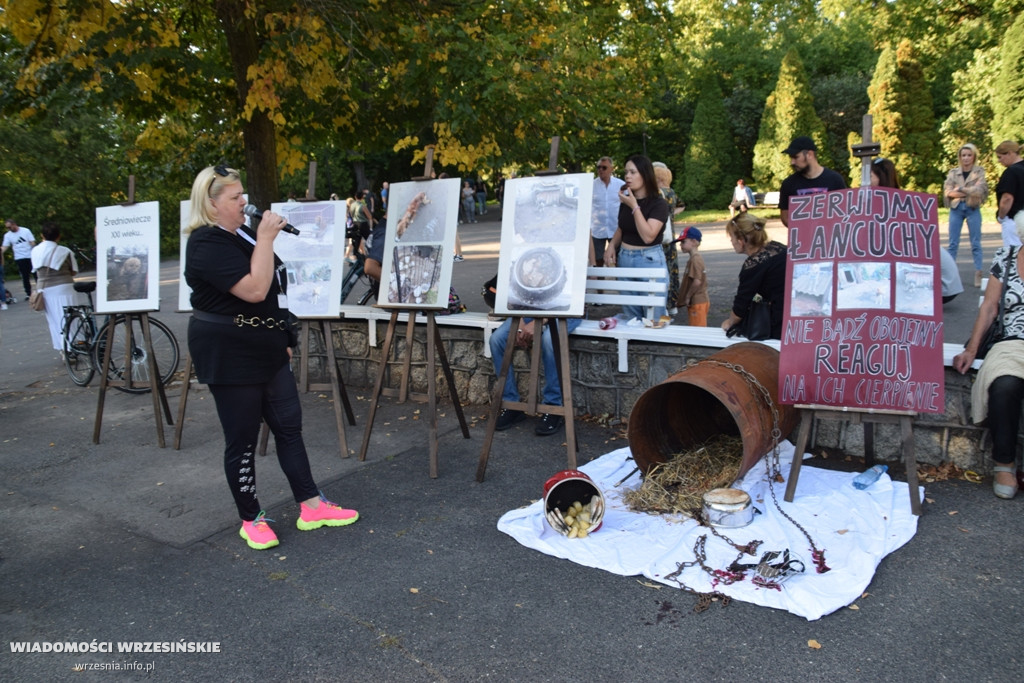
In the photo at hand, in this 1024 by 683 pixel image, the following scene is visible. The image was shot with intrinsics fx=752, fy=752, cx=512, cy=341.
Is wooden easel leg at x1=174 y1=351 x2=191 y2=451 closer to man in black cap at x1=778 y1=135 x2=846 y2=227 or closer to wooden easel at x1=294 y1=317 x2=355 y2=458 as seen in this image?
wooden easel at x1=294 y1=317 x2=355 y2=458

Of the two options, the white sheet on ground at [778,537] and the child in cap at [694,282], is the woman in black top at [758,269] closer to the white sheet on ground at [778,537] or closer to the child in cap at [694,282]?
the white sheet on ground at [778,537]

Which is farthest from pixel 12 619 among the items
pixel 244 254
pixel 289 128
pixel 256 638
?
pixel 289 128

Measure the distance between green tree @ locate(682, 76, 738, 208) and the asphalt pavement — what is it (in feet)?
79.9

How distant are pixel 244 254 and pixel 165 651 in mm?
1816

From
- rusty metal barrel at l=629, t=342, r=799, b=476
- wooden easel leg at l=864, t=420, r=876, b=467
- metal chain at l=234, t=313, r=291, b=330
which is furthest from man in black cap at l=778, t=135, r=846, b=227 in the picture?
metal chain at l=234, t=313, r=291, b=330

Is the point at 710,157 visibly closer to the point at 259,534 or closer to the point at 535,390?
the point at 535,390

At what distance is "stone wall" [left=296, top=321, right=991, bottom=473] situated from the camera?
4.42 metres

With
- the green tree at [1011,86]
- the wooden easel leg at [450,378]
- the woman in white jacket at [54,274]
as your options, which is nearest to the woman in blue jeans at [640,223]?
the wooden easel leg at [450,378]

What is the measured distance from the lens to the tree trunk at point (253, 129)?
7.16 metres

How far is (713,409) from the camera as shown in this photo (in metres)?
5.09

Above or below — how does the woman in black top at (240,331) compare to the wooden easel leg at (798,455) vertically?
above

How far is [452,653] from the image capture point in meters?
3.00

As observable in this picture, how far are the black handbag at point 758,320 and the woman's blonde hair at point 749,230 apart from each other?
37 cm

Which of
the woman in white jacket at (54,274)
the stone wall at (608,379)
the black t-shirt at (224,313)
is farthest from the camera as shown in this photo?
the woman in white jacket at (54,274)
